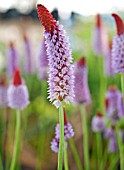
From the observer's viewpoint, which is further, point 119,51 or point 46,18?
point 119,51

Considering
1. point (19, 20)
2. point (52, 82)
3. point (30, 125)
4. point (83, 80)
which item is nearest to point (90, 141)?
point (30, 125)

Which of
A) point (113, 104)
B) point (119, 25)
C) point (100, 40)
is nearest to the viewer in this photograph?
point (119, 25)

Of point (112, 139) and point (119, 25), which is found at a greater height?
point (119, 25)

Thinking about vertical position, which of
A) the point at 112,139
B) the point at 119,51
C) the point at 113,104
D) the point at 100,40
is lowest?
the point at 112,139

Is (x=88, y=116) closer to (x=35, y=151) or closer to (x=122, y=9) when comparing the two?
(x=35, y=151)

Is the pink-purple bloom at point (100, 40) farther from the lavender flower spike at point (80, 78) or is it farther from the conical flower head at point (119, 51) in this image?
the conical flower head at point (119, 51)

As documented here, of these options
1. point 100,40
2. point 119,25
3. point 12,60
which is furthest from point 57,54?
point 100,40

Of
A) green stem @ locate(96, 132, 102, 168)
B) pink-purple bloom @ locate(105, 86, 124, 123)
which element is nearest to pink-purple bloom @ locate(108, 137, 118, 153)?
green stem @ locate(96, 132, 102, 168)

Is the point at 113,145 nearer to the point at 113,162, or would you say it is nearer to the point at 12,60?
the point at 113,162

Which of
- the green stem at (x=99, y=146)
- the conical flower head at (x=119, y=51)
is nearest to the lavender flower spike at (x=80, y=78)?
the conical flower head at (x=119, y=51)
